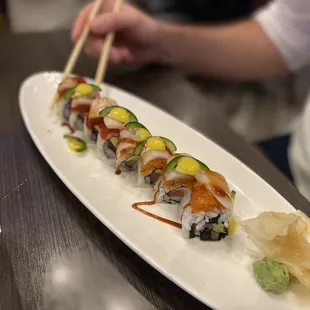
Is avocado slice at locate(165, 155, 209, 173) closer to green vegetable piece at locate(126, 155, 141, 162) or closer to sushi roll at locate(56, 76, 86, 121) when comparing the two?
green vegetable piece at locate(126, 155, 141, 162)

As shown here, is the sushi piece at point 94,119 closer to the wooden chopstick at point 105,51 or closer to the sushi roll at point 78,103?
the sushi roll at point 78,103

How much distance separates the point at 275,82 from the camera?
9.89 ft

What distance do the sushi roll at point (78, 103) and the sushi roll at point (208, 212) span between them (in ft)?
1.33

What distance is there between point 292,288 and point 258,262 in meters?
0.06

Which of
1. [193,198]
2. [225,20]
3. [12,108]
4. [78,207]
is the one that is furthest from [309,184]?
[225,20]

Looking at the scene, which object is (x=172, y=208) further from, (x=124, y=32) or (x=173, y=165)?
(x=124, y=32)

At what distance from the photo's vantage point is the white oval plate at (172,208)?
0.75 m

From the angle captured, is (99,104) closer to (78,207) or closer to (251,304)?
(78,207)

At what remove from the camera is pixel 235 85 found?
9.61ft

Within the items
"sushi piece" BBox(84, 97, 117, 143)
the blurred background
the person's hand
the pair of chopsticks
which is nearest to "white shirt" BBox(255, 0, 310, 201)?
the person's hand

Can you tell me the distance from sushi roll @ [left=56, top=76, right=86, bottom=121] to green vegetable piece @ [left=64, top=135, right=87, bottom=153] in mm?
84

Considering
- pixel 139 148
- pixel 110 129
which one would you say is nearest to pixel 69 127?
pixel 110 129

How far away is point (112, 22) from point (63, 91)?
0.30 metres

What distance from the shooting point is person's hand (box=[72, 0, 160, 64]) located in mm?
1364
